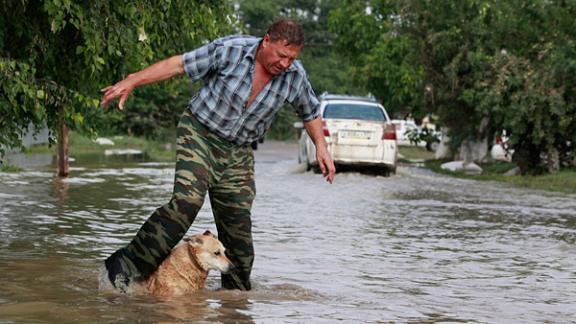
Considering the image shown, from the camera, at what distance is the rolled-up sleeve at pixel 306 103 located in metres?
7.49

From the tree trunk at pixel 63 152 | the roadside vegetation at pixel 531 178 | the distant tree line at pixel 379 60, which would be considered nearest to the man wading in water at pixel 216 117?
the distant tree line at pixel 379 60

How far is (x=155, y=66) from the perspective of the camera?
7.01 metres

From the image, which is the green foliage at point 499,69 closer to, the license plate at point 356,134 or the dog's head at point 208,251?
the license plate at point 356,134

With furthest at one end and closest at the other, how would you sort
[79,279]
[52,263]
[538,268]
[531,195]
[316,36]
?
[316,36], [531,195], [538,268], [52,263], [79,279]

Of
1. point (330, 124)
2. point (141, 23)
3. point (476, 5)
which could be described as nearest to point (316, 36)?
point (476, 5)

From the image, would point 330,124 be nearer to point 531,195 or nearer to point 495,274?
point 531,195

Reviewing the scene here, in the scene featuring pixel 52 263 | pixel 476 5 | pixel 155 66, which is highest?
pixel 476 5

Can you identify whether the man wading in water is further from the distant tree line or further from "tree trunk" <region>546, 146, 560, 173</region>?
"tree trunk" <region>546, 146, 560, 173</region>

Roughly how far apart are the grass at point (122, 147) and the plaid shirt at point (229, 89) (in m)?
23.8

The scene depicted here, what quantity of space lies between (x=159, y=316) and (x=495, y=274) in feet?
11.4

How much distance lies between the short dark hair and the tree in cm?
236

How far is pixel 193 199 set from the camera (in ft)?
23.2

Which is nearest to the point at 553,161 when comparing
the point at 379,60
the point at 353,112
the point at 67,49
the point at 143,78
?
the point at 353,112

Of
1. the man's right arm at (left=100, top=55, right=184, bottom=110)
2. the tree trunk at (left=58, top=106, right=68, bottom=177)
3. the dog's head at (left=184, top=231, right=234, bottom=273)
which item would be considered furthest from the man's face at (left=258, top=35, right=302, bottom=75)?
the tree trunk at (left=58, top=106, right=68, bottom=177)
